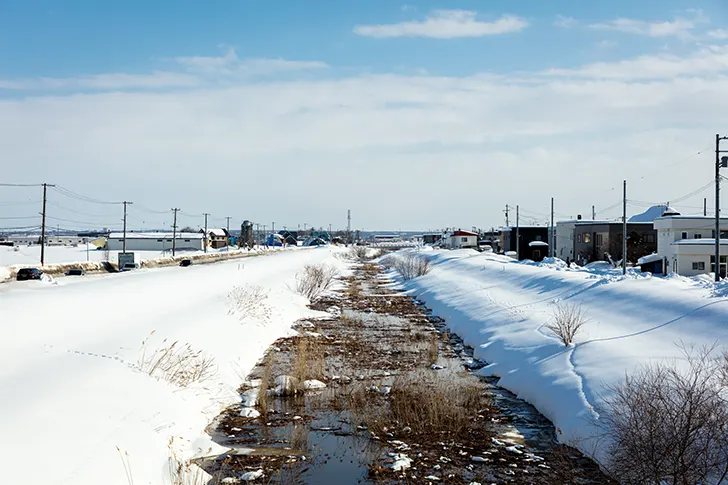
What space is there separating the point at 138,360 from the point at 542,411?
8.91m

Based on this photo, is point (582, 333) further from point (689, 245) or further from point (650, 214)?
point (650, 214)

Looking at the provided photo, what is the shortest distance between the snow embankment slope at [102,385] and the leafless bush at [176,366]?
0.23 m

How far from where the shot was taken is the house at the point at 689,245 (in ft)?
156

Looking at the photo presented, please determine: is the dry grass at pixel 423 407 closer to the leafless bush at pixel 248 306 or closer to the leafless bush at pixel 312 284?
the leafless bush at pixel 248 306

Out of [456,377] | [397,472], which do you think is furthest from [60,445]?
[456,377]

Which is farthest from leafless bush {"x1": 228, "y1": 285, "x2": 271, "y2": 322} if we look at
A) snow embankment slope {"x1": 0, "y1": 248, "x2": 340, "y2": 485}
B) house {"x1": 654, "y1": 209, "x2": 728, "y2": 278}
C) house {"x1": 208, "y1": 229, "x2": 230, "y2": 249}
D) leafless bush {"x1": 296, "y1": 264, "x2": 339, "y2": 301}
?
house {"x1": 208, "y1": 229, "x2": 230, "y2": 249}

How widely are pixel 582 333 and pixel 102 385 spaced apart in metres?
14.0

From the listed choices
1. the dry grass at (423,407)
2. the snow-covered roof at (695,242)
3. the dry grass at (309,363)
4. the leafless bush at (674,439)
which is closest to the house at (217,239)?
the snow-covered roof at (695,242)

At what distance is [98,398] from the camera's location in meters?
10.7

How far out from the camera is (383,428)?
494 inches

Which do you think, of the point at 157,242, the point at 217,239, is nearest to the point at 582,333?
the point at 157,242

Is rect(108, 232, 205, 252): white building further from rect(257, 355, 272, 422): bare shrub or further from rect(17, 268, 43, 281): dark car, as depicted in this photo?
rect(257, 355, 272, 422): bare shrub

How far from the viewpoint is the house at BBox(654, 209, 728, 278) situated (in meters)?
47.5

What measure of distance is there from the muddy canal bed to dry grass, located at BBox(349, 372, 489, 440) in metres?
0.03
